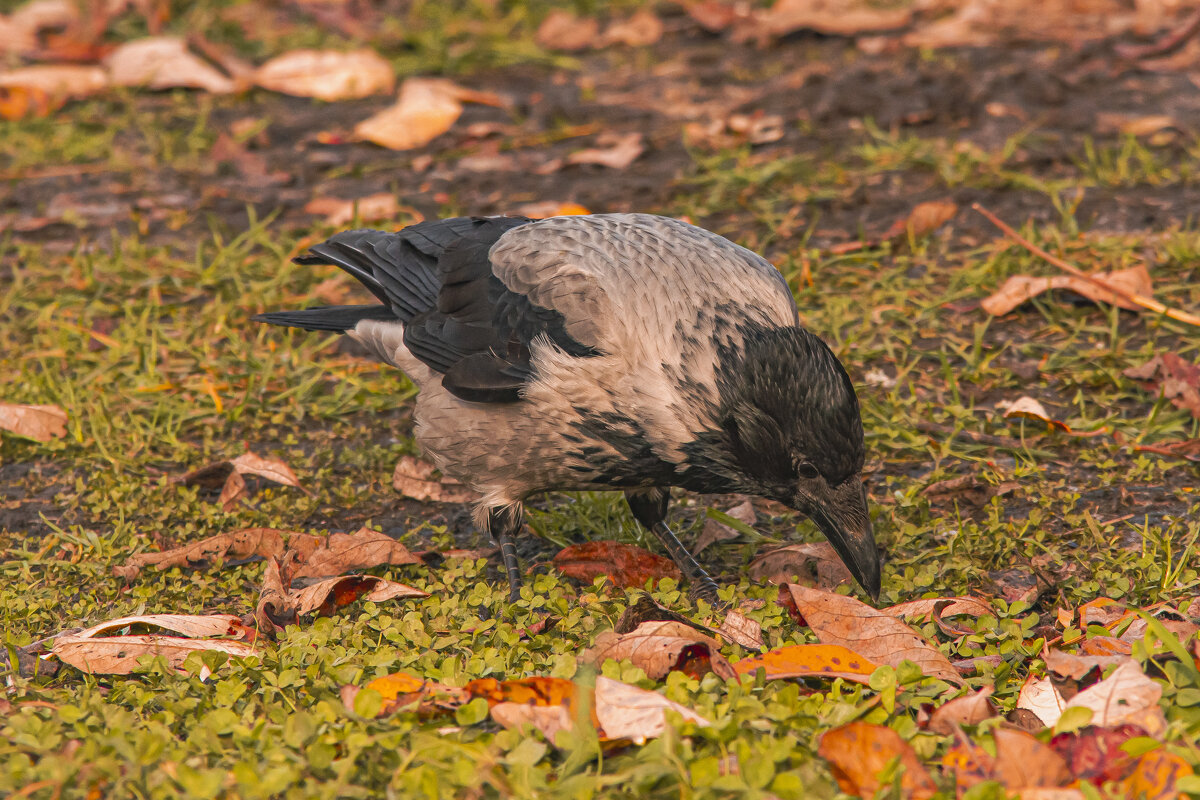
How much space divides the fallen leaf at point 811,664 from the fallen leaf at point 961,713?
0.66ft

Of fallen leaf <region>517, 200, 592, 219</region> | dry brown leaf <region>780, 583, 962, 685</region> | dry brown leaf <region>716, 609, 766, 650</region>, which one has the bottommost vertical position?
dry brown leaf <region>716, 609, 766, 650</region>

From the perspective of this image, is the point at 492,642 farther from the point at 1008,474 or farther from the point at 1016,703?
the point at 1008,474

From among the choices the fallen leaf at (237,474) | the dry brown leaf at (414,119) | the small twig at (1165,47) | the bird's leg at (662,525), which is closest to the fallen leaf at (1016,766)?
the bird's leg at (662,525)

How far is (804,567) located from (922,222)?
8.13 feet

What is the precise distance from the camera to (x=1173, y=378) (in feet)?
14.6

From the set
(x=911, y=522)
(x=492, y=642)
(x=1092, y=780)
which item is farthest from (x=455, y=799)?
(x=911, y=522)

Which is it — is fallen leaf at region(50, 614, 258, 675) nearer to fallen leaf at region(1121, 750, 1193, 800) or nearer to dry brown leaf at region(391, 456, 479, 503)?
dry brown leaf at region(391, 456, 479, 503)

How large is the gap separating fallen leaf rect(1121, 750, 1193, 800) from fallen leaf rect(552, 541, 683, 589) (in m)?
1.70

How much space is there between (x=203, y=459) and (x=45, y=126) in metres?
3.85

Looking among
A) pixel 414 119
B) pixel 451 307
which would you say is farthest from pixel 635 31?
pixel 451 307

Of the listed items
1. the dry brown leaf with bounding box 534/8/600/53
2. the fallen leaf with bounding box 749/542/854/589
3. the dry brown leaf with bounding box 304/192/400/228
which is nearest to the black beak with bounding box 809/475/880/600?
the fallen leaf with bounding box 749/542/854/589

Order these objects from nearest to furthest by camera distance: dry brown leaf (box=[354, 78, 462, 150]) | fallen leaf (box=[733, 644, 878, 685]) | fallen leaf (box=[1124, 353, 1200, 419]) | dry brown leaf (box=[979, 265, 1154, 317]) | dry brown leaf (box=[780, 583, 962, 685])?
1. fallen leaf (box=[733, 644, 878, 685])
2. dry brown leaf (box=[780, 583, 962, 685])
3. fallen leaf (box=[1124, 353, 1200, 419])
4. dry brown leaf (box=[979, 265, 1154, 317])
5. dry brown leaf (box=[354, 78, 462, 150])

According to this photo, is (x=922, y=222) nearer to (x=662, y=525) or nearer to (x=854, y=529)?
(x=662, y=525)

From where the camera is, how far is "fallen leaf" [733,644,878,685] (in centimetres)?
290
